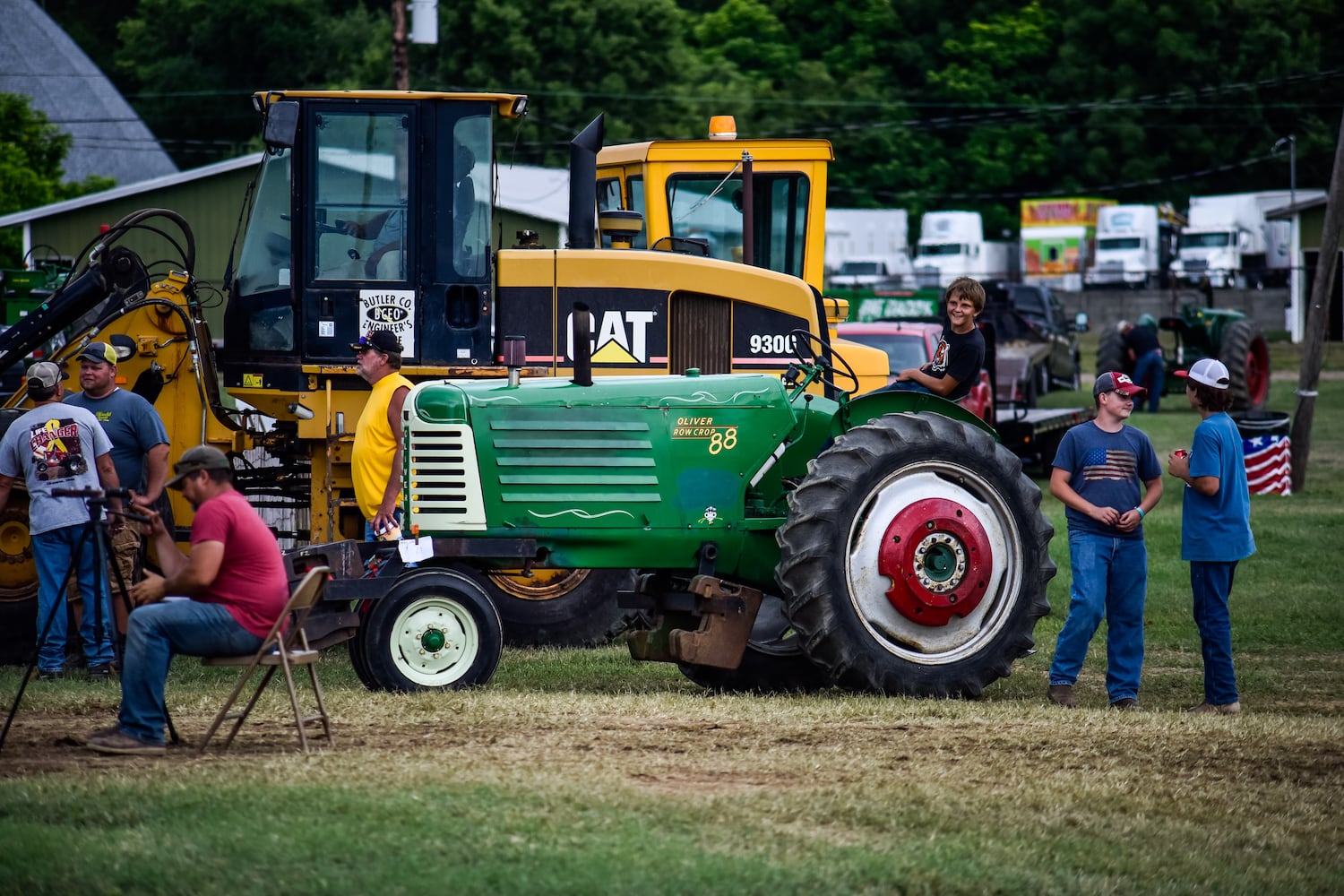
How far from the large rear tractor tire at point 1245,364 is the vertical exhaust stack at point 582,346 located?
21454 millimetres

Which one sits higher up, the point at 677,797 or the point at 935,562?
the point at 935,562

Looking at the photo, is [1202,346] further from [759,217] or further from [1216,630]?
[1216,630]

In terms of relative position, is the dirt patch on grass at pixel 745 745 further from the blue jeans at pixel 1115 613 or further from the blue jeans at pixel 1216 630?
the blue jeans at pixel 1115 613

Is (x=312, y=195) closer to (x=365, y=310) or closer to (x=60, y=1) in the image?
(x=365, y=310)

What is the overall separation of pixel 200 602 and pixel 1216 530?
5503mm

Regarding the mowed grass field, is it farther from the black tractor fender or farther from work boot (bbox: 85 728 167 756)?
the black tractor fender

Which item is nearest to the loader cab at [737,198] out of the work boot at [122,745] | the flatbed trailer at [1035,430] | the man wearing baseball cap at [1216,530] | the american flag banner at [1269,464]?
the man wearing baseball cap at [1216,530]

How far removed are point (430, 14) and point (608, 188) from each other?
54.5ft

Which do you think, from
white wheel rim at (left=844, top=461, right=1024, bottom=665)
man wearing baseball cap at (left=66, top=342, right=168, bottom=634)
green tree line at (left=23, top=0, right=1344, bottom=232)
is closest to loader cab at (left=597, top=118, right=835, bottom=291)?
white wheel rim at (left=844, top=461, right=1024, bottom=665)

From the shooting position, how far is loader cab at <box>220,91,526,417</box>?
448 inches

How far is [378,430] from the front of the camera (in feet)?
32.3

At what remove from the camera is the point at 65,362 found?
12.0m

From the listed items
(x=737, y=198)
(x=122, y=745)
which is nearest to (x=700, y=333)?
(x=737, y=198)

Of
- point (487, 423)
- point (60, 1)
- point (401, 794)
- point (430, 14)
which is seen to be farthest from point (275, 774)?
point (60, 1)
